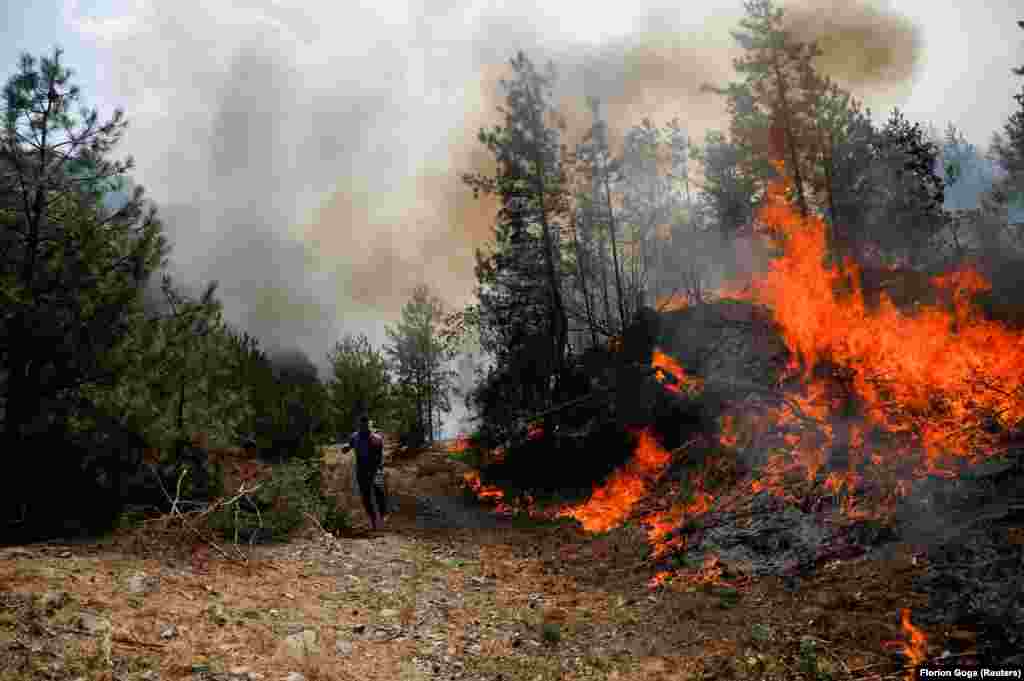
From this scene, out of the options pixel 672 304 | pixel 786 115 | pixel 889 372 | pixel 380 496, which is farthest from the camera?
pixel 672 304

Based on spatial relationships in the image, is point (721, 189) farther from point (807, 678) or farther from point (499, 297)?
point (807, 678)

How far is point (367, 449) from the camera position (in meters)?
13.0

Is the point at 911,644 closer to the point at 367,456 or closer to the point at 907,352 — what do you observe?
the point at 907,352

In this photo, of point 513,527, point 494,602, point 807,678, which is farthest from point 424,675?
point 513,527

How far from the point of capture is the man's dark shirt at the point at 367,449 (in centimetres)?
1300

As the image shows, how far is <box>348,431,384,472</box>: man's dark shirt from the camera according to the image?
1300 centimetres

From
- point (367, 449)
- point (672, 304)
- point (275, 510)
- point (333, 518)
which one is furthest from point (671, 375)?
point (672, 304)

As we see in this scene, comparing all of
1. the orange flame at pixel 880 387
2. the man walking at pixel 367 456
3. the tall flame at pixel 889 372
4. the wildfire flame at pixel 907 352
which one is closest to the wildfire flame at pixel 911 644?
the orange flame at pixel 880 387

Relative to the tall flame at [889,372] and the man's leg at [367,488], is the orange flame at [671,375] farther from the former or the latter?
the man's leg at [367,488]

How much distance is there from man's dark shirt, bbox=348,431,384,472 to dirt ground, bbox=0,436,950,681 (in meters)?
2.93

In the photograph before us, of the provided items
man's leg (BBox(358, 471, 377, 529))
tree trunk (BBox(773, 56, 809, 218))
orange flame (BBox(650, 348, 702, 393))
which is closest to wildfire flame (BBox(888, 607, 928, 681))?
orange flame (BBox(650, 348, 702, 393))

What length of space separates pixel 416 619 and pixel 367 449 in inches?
236

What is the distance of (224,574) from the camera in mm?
8109

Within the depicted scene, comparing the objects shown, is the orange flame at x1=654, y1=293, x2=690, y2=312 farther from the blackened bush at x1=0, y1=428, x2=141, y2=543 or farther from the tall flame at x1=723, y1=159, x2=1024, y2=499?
the blackened bush at x1=0, y1=428, x2=141, y2=543
